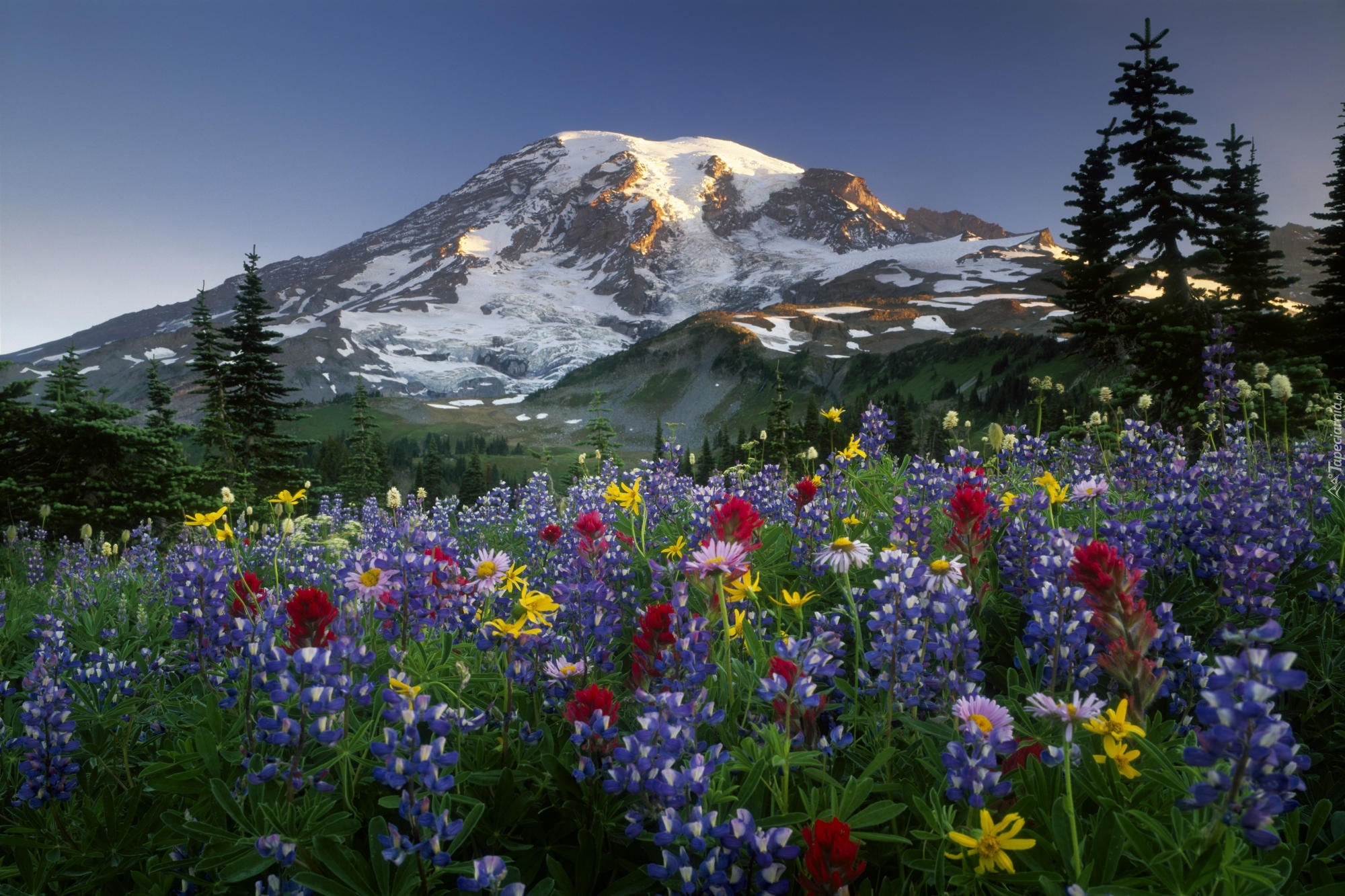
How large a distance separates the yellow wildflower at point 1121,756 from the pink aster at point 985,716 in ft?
1.04

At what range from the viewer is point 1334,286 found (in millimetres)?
30109

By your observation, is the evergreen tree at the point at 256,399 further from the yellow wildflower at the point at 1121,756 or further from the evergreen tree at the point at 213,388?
the yellow wildflower at the point at 1121,756

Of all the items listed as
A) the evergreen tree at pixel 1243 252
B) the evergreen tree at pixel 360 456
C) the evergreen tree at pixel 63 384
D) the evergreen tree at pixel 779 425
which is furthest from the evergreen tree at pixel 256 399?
the evergreen tree at pixel 1243 252

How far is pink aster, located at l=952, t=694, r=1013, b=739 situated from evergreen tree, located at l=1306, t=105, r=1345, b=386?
38.7 metres

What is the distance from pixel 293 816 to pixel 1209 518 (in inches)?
169

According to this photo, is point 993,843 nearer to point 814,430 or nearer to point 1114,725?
point 1114,725

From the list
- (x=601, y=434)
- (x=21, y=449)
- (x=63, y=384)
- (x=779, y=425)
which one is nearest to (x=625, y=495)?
(x=601, y=434)

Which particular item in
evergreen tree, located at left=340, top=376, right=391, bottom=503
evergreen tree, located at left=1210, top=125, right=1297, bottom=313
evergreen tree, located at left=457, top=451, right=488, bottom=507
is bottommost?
evergreen tree, located at left=457, top=451, right=488, bottom=507

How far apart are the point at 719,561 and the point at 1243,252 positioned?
108 feet

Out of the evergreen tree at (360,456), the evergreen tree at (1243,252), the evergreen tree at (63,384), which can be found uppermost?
the evergreen tree at (1243,252)

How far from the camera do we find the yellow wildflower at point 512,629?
2.33 metres

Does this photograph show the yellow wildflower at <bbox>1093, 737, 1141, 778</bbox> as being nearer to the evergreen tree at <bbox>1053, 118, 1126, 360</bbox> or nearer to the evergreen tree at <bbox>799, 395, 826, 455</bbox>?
the evergreen tree at <bbox>1053, 118, 1126, 360</bbox>

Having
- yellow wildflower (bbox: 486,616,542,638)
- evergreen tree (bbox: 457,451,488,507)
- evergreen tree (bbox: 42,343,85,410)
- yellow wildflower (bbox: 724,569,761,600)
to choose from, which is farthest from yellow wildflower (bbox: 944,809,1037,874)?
evergreen tree (bbox: 457,451,488,507)

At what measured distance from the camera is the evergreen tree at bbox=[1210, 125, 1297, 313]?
23.3 metres
